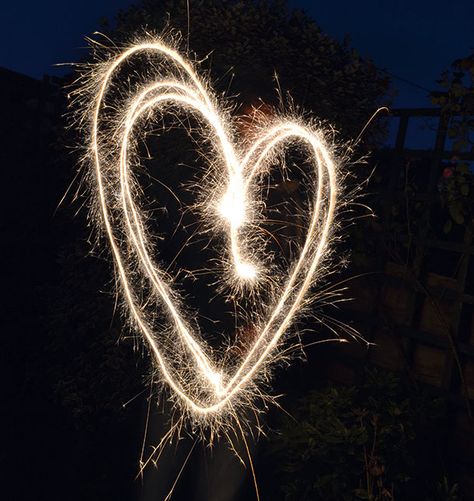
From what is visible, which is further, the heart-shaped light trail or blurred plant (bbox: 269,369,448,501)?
blurred plant (bbox: 269,369,448,501)

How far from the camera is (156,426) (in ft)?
12.0

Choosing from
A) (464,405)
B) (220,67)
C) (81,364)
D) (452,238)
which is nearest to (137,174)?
(220,67)

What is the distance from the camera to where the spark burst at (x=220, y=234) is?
3.09 meters

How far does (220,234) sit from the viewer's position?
11.3 ft

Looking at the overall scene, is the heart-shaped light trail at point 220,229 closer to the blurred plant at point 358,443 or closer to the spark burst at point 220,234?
the spark burst at point 220,234

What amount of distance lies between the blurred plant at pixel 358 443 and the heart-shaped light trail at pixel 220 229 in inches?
20.6

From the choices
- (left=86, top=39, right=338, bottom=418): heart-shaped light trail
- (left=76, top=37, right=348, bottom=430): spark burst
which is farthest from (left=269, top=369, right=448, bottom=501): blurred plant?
(left=86, top=39, right=338, bottom=418): heart-shaped light trail

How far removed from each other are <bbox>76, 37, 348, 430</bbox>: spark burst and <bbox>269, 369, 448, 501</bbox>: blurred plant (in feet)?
1.31

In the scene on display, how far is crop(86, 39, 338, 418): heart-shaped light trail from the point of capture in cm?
307

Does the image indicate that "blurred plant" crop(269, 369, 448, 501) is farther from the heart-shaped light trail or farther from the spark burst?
the heart-shaped light trail

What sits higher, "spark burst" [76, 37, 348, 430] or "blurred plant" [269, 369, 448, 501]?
"spark burst" [76, 37, 348, 430]

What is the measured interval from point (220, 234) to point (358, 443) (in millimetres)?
1343

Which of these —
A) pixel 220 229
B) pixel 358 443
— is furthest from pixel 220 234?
pixel 358 443

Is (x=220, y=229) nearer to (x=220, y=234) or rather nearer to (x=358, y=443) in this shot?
(x=220, y=234)
